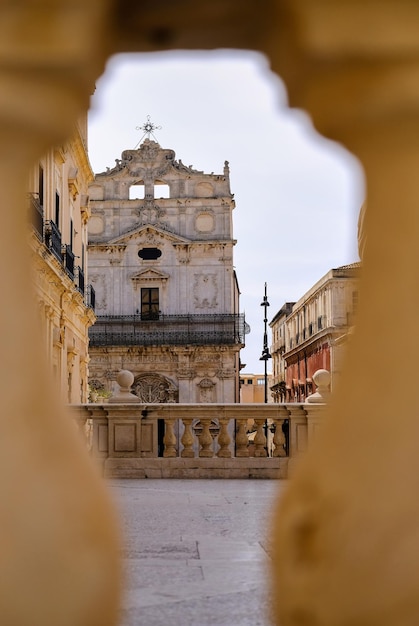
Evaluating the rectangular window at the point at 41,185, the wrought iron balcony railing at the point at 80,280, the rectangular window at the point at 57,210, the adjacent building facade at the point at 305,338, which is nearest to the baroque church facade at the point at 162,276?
the adjacent building facade at the point at 305,338

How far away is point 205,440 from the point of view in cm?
962

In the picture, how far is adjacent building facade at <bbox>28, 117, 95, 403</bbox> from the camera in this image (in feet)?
50.1

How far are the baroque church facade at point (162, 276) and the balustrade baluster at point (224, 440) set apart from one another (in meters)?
26.0

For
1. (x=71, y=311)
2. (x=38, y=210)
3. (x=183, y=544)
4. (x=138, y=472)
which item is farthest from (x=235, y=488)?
(x=71, y=311)

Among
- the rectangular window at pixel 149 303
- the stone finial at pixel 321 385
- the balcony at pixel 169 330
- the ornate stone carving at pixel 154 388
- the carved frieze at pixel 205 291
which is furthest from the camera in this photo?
the rectangular window at pixel 149 303

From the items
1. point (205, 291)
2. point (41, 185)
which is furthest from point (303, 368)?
point (41, 185)

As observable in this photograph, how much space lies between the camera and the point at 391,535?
3.20 ft

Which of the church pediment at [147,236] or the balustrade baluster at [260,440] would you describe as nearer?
the balustrade baluster at [260,440]

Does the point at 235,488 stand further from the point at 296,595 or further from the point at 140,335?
the point at 140,335

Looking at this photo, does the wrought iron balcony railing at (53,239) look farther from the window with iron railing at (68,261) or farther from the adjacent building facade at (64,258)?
the window with iron railing at (68,261)

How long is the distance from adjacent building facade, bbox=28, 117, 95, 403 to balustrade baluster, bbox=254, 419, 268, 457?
5.14m

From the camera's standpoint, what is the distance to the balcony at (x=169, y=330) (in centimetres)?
3625

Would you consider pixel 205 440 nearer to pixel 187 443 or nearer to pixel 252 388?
pixel 187 443

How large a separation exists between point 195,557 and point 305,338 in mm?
36786
